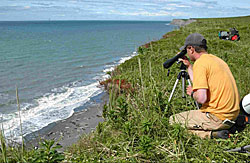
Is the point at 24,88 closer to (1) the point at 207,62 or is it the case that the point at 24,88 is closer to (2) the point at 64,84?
(2) the point at 64,84

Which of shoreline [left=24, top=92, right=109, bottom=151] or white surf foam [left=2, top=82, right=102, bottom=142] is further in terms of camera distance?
white surf foam [left=2, top=82, right=102, bottom=142]

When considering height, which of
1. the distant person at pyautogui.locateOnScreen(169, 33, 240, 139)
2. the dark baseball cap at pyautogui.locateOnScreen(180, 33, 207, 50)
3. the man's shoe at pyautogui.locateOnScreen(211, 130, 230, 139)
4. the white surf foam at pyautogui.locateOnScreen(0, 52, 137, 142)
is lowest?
the white surf foam at pyautogui.locateOnScreen(0, 52, 137, 142)

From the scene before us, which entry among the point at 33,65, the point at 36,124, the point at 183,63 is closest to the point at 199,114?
the point at 183,63

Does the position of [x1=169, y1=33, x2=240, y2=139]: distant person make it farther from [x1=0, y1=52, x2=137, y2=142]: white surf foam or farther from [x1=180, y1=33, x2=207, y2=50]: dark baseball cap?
[x1=0, y1=52, x2=137, y2=142]: white surf foam

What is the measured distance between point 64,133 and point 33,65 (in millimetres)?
13337

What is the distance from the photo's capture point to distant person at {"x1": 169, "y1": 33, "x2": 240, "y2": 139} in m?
3.66

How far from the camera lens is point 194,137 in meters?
3.99

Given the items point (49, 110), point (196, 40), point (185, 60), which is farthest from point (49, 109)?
point (196, 40)

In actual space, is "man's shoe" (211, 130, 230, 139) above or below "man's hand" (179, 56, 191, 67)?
below

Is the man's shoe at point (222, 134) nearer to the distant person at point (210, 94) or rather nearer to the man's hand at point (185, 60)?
the distant person at point (210, 94)

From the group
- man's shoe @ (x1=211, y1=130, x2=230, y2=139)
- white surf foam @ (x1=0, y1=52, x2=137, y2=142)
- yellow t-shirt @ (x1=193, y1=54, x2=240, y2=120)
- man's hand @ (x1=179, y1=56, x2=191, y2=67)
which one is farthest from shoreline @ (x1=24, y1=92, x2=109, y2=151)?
yellow t-shirt @ (x1=193, y1=54, x2=240, y2=120)

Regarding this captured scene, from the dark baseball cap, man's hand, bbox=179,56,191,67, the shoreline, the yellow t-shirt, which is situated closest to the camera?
the yellow t-shirt

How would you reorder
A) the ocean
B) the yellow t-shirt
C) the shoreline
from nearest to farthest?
1. the yellow t-shirt
2. the shoreline
3. the ocean

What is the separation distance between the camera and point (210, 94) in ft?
12.5
